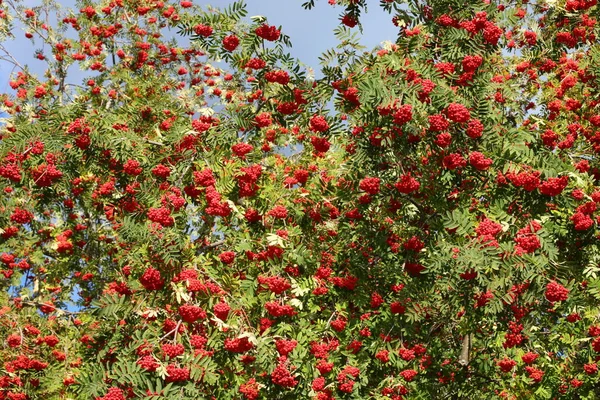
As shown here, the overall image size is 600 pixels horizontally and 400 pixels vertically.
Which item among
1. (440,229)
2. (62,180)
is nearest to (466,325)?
(440,229)

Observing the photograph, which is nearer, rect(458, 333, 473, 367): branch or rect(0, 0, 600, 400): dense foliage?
rect(0, 0, 600, 400): dense foliage

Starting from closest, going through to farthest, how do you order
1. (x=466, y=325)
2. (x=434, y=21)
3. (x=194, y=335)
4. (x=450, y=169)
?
(x=194, y=335)
(x=450, y=169)
(x=434, y=21)
(x=466, y=325)

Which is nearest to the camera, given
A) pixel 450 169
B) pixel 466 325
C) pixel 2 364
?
pixel 450 169

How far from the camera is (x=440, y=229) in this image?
7336 millimetres

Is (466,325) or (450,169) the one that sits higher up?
(450,169)

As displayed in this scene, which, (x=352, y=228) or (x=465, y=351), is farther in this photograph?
(x=465, y=351)

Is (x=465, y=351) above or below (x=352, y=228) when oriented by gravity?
below

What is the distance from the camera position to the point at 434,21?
7781 millimetres

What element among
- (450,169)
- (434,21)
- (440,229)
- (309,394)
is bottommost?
(309,394)

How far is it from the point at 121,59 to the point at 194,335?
10.3 meters

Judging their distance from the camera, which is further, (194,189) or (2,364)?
(2,364)

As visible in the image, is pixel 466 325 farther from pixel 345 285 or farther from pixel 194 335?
pixel 194 335

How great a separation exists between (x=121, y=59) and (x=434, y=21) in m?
9.49

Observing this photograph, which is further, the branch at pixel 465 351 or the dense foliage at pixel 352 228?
the branch at pixel 465 351
